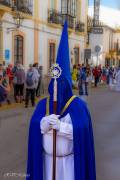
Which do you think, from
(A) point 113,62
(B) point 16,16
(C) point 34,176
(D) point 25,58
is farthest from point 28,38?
(A) point 113,62

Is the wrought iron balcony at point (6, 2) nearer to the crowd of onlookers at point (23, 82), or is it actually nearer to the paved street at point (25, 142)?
the crowd of onlookers at point (23, 82)

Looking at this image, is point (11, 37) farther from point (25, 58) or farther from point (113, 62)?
point (113, 62)

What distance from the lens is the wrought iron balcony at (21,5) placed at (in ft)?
69.2

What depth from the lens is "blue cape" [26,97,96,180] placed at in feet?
13.1

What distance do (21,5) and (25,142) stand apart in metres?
15.4

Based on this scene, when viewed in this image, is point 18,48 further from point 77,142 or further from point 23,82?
point 77,142

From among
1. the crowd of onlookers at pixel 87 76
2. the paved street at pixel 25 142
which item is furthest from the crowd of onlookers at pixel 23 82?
the crowd of onlookers at pixel 87 76

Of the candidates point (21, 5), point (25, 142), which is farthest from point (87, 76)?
point (25, 142)

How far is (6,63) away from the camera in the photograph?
2205 cm

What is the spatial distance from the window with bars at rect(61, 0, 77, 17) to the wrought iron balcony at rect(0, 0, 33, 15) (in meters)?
7.13

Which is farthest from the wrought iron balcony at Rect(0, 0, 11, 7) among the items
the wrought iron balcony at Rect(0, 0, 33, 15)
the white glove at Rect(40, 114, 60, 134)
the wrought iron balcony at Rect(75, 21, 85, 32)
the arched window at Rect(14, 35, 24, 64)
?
the white glove at Rect(40, 114, 60, 134)

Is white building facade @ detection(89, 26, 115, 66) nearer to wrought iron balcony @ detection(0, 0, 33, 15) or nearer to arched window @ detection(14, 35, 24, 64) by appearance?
wrought iron balcony @ detection(0, 0, 33, 15)

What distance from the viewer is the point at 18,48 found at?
79.4 feet

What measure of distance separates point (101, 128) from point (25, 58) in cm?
1418
